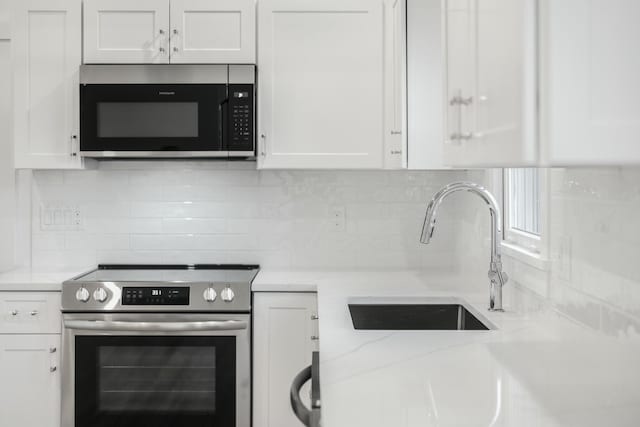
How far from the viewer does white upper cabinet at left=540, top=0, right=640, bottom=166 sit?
85 cm

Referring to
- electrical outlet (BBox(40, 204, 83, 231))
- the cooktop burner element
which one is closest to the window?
the cooktop burner element

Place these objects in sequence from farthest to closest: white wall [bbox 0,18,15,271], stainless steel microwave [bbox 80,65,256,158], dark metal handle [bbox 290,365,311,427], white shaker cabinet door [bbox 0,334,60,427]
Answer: white wall [bbox 0,18,15,271], stainless steel microwave [bbox 80,65,256,158], white shaker cabinet door [bbox 0,334,60,427], dark metal handle [bbox 290,365,311,427]

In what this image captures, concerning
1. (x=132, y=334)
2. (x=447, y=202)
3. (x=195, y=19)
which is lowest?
(x=132, y=334)

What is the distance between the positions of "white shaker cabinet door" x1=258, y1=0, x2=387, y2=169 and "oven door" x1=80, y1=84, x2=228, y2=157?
0.76 ft

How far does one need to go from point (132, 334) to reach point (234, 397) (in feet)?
1.71

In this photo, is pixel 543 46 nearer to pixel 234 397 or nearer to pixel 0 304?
pixel 234 397

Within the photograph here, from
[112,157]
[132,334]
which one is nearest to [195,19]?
[112,157]

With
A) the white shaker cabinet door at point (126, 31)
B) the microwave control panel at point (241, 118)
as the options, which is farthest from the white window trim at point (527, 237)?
the white shaker cabinet door at point (126, 31)

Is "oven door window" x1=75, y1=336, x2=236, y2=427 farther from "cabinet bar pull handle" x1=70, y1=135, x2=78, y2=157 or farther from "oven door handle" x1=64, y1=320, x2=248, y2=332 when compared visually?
"cabinet bar pull handle" x1=70, y1=135, x2=78, y2=157

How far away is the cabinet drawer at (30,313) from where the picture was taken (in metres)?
2.54

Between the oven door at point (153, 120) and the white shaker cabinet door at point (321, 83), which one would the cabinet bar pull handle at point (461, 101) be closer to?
the white shaker cabinet door at point (321, 83)

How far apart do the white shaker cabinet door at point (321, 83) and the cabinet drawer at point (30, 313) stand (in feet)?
3.74

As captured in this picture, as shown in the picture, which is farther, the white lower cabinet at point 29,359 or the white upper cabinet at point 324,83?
the white upper cabinet at point 324,83

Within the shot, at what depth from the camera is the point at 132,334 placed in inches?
97.9
